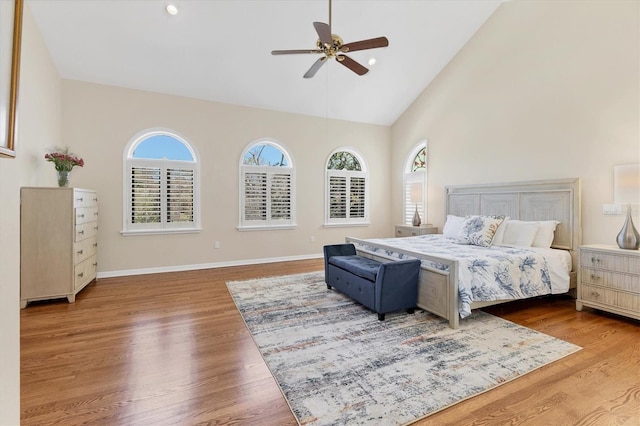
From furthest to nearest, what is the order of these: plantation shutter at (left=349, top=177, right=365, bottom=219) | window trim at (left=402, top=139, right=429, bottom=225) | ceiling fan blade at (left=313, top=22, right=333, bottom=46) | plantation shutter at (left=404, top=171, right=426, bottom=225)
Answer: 1. plantation shutter at (left=349, top=177, right=365, bottom=219)
2. plantation shutter at (left=404, top=171, right=426, bottom=225)
3. window trim at (left=402, top=139, right=429, bottom=225)
4. ceiling fan blade at (left=313, top=22, right=333, bottom=46)

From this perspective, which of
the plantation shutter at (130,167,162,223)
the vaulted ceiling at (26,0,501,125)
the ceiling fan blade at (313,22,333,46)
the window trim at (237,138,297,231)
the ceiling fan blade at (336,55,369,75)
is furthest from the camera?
the window trim at (237,138,297,231)

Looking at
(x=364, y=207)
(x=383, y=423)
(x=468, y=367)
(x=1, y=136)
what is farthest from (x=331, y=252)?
(x=1, y=136)

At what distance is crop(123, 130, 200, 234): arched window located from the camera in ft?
16.8

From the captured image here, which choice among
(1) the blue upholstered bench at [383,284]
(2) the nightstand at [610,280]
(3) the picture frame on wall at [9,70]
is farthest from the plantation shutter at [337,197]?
(3) the picture frame on wall at [9,70]

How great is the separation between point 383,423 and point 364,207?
5704 mm

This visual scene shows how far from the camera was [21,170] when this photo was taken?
3518 mm

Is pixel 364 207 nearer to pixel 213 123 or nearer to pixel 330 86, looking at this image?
pixel 330 86

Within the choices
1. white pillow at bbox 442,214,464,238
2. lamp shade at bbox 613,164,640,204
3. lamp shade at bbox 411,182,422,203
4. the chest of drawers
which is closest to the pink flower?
the chest of drawers

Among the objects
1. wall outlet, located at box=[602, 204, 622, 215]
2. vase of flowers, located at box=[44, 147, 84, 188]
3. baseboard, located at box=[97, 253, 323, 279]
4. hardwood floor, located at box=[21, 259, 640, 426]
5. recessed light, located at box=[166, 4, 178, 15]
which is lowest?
hardwood floor, located at box=[21, 259, 640, 426]

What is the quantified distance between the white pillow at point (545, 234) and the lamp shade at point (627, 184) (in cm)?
78

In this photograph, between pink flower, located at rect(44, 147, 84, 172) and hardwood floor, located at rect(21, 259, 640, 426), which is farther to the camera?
pink flower, located at rect(44, 147, 84, 172)

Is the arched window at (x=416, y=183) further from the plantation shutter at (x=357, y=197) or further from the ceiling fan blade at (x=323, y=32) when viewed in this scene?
the ceiling fan blade at (x=323, y=32)

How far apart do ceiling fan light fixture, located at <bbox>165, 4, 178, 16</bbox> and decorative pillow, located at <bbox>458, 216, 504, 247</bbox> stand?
5.00m

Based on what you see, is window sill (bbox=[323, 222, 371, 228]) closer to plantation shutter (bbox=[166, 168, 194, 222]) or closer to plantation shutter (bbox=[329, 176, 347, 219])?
plantation shutter (bbox=[329, 176, 347, 219])
